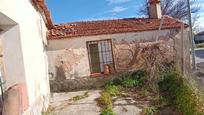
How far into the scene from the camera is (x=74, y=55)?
16.6 m

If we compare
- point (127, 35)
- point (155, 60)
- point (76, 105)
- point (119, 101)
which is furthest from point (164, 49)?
point (76, 105)

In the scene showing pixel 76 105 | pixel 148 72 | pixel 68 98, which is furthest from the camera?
pixel 148 72

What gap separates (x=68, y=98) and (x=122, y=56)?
4045mm

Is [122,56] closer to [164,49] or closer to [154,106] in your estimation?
[164,49]

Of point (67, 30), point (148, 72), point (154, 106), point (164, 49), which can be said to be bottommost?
point (154, 106)

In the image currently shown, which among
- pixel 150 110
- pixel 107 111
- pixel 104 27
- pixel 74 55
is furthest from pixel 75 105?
pixel 104 27

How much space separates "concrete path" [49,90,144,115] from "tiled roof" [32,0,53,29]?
3.54 m

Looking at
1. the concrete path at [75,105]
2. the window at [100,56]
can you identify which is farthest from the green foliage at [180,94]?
the window at [100,56]

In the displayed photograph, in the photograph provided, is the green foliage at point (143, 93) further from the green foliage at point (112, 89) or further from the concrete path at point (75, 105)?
the concrete path at point (75, 105)

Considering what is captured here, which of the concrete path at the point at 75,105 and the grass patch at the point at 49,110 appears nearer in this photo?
the grass patch at the point at 49,110

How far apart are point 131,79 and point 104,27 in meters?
3.20

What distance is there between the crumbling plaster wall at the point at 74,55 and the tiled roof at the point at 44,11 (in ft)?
3.20

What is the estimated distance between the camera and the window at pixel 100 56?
666 inches

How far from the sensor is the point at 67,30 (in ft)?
56.4
